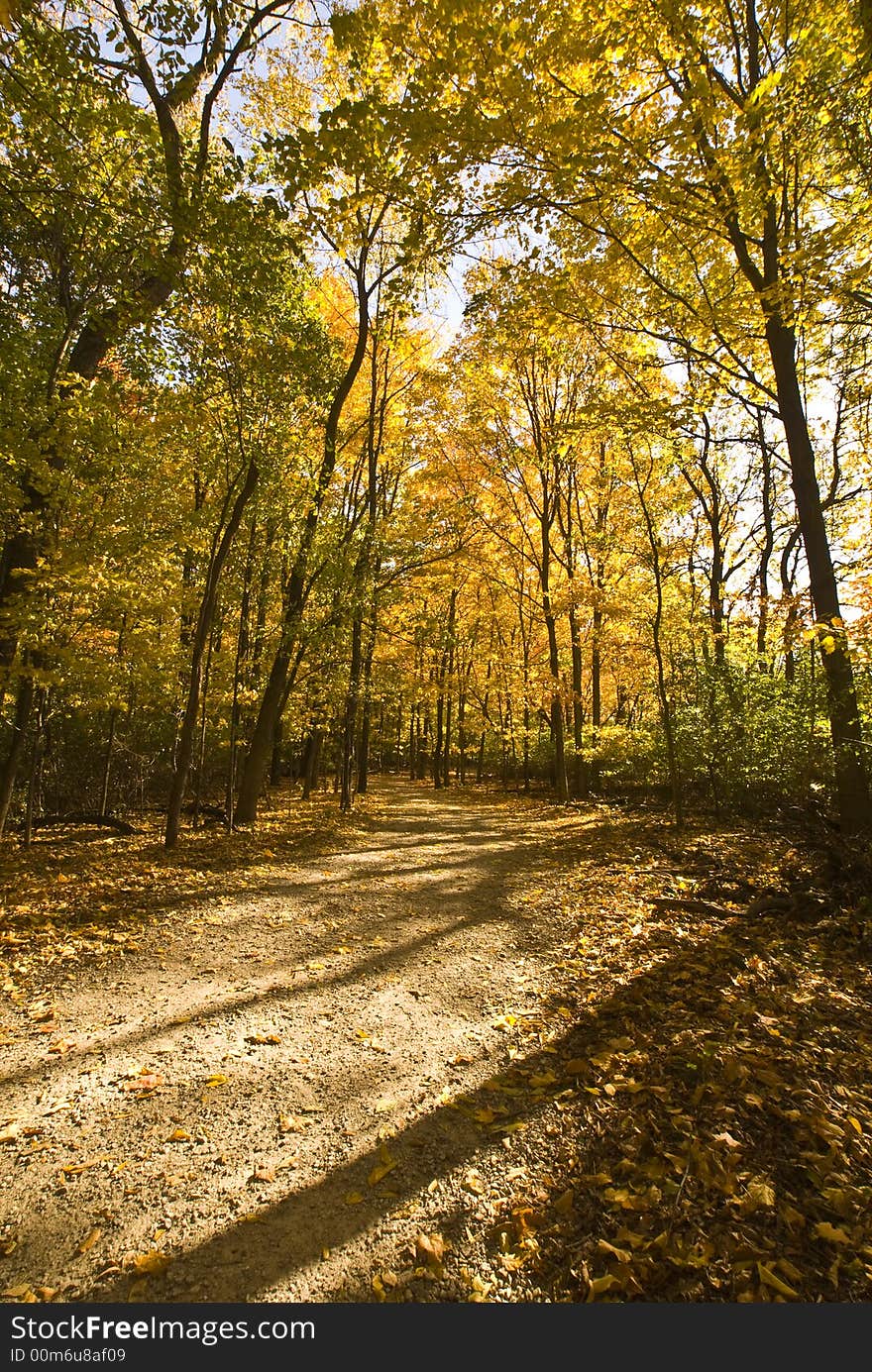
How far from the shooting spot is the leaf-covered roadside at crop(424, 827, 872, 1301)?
2.14 m

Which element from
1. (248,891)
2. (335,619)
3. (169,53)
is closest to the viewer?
(169,53)

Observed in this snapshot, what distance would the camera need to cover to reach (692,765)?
36.8 feet

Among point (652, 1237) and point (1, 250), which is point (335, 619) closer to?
point (1, 250)

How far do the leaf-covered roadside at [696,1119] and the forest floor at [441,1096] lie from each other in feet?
0.05

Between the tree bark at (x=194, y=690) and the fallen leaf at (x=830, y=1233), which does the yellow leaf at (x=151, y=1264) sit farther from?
the tree bark at (x=194, y=690)

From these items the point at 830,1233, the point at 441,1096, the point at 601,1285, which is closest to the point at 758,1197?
the point at 830,1233

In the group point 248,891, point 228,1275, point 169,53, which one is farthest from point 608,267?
point 228,1275

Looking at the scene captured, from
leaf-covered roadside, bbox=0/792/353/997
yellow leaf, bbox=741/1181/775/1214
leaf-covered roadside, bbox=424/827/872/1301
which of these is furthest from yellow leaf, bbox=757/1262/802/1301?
leaf-covered roadside, bbox=0/792/353/997

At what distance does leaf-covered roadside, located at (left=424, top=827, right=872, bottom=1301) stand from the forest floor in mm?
14

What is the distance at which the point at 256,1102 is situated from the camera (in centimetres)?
320

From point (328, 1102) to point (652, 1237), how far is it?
178cm

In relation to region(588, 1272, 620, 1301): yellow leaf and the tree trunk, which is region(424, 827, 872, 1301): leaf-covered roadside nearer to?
region(588, 1272, 620, 1301): yellow leaf

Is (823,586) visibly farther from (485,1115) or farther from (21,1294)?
(21,1294)

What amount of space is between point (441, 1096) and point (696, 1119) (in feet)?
4.53
